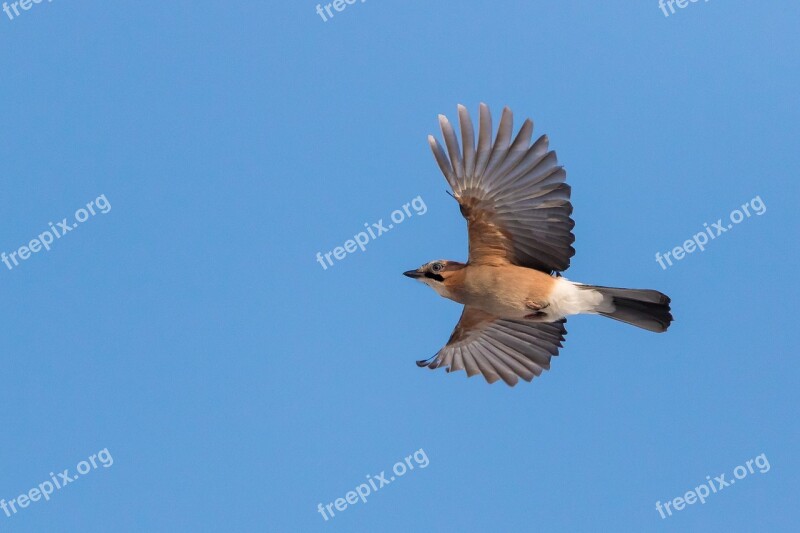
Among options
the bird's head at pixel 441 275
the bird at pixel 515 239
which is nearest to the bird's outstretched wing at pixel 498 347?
the bird at pixel 515 239

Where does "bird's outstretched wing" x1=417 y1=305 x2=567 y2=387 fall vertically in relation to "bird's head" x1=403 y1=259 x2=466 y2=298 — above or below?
below

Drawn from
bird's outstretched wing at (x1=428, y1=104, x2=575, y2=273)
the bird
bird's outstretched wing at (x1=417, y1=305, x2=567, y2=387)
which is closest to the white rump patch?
the bird

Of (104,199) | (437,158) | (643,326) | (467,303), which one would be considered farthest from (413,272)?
(104,199)

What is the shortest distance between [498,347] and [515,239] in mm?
1960

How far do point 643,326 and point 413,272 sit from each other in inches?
111

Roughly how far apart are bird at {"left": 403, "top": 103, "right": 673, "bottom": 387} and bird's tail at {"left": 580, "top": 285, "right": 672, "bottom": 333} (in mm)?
11

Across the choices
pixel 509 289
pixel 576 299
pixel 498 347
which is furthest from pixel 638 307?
pixel 498 347

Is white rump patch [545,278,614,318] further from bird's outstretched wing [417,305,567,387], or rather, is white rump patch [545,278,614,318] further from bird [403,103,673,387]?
bird's outstretched wing [417,305,567,387]

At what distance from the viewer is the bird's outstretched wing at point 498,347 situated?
1451cm

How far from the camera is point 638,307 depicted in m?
13.1

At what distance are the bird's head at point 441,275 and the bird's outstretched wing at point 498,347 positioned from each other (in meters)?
0.85

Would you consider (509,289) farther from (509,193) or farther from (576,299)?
(509,193)

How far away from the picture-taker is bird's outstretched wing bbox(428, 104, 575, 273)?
1263cm

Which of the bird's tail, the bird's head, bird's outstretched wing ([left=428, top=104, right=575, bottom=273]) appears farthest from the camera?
the bird's head
